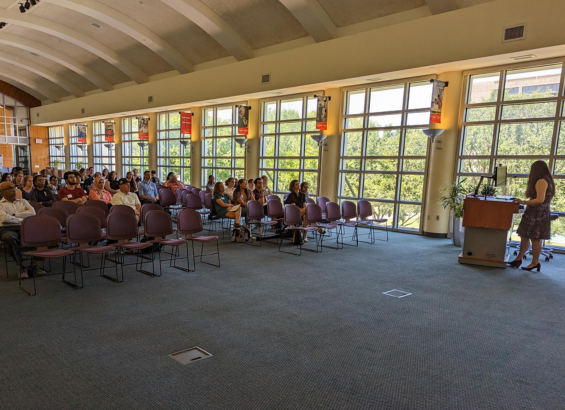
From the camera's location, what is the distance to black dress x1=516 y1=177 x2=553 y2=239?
644 centimetres

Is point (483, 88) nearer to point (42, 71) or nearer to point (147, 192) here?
point (147, 192)

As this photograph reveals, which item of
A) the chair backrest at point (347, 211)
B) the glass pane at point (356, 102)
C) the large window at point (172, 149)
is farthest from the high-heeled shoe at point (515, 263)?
the large window at point (172, 149)

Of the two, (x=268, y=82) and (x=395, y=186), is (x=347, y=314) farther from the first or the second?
(x=268, y=82)

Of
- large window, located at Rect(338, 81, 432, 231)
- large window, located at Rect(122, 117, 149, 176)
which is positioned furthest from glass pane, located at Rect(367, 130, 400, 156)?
large window, located at Rect(122, 117, 149, 176)

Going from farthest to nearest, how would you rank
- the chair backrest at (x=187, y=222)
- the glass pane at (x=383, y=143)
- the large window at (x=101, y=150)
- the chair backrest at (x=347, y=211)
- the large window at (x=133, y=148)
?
the large window at (x=101, y=150) → the large window at (x=133, y=148) → the glass pane at (x=383, y=143) → the chair backrest at (x=347, y=211) → the chair backrest at (x=187, y=222)

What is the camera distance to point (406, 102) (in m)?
10.5

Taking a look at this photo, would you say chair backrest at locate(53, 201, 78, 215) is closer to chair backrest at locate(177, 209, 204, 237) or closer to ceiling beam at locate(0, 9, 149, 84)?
chair backrest at locate(177, 209, 204, 237)

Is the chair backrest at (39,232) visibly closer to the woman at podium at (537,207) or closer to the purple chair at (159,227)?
the purple chair at (159,227)

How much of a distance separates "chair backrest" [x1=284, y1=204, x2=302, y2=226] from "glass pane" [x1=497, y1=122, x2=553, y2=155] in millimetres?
5150

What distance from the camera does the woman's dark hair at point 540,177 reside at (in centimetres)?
629

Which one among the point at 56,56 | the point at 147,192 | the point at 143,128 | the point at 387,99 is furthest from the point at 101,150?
the point at 387,99

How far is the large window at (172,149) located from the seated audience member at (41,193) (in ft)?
31.8

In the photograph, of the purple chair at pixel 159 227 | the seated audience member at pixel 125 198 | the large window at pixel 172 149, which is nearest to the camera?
the purple chair at pixel 159 227

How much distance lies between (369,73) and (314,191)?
14.3 ft
